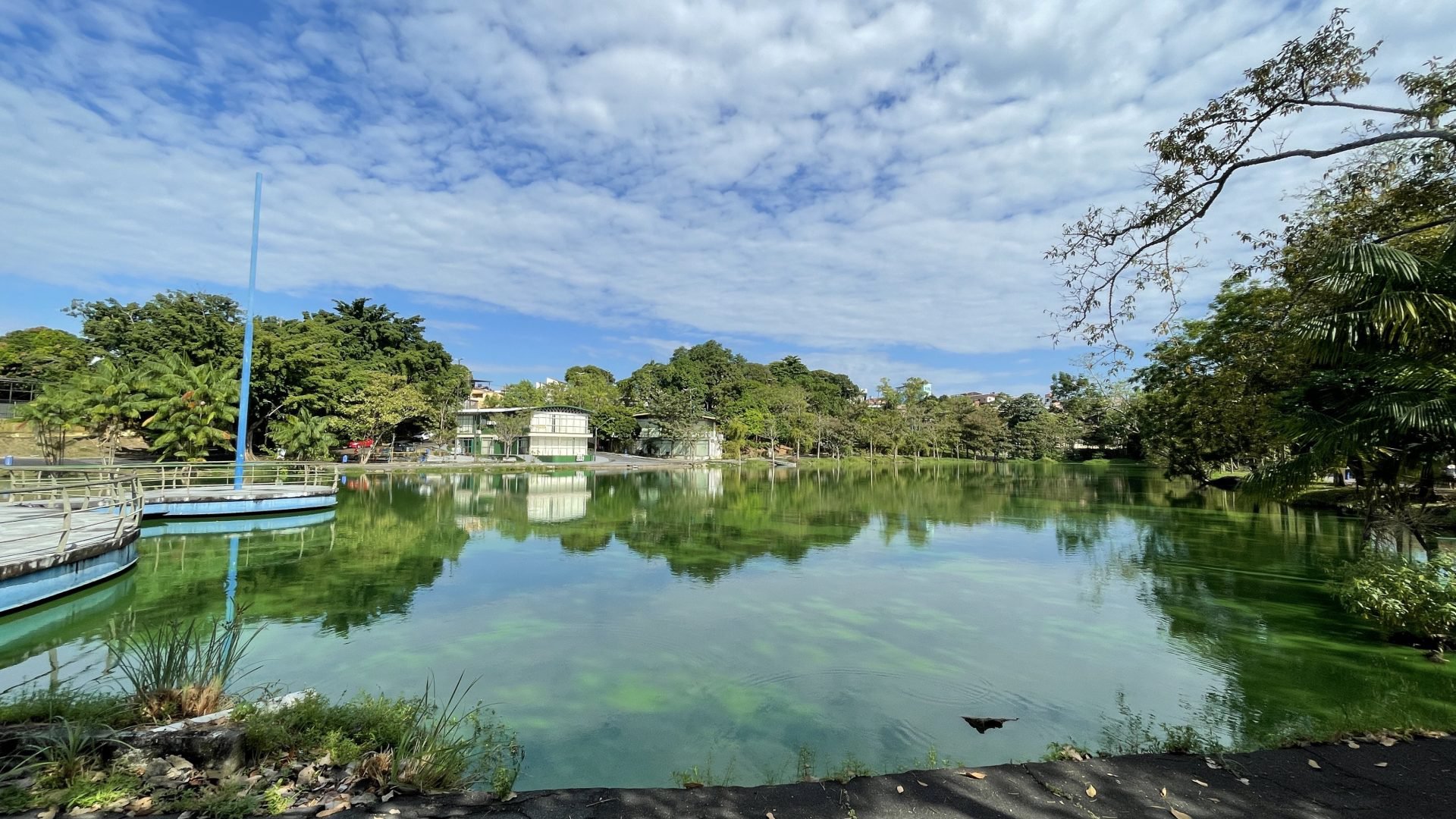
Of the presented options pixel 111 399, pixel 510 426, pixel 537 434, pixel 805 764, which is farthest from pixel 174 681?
pixel 537 434

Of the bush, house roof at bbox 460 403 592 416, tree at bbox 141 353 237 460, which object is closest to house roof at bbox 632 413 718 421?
house roof at bbox 460 403 592 416

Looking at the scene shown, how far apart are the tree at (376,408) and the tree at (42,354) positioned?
1018 cm

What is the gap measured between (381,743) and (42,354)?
43.7 meters

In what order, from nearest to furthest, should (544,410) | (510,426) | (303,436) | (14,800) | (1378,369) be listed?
(14,800) < (1378,369) < (303,436) < (510,426) < (544,410)

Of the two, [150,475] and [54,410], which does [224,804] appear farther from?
[54,410]

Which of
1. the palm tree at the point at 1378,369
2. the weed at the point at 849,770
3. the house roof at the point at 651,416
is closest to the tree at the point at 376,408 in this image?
the house roof at the point at 651,416

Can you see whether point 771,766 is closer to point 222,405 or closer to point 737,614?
point 737,614

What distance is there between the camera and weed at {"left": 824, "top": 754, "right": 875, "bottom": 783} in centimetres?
308

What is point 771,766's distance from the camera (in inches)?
160

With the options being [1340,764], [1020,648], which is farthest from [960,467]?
[1340,764]

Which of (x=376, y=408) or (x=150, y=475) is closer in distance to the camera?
(x=150, y=475)

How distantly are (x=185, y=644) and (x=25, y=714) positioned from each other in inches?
25.9

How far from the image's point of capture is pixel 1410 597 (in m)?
6.21

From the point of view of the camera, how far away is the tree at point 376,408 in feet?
101
